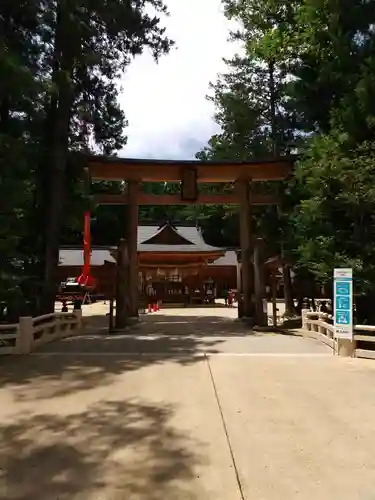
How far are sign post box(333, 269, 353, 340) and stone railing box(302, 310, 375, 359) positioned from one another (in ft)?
0.53

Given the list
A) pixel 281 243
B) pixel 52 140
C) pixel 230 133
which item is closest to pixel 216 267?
pixel 230 133

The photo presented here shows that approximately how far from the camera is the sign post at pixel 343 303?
927cm

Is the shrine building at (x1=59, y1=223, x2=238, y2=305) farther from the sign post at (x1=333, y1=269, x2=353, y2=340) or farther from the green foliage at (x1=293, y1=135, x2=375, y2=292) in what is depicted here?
the sign post at (x1=333, y1=269, x2=353, y2=340)

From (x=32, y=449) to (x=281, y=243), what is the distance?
14.6m

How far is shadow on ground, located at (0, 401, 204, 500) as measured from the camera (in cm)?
357

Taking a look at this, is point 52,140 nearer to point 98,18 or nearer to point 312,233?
point 98,18

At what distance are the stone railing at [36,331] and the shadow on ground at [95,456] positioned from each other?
4541 mm

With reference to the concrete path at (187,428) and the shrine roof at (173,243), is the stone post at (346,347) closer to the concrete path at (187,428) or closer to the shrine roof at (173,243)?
the concrete path at (187,428)

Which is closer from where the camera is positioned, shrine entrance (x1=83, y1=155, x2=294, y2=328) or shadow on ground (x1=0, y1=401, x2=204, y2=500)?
shadow on ground (x1=0, y1=401, x2=204, y2=500)

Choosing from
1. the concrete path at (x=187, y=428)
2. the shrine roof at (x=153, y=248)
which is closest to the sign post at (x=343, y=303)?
the concrete path at (x=187, y=428)

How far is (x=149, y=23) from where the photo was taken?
48.9ft

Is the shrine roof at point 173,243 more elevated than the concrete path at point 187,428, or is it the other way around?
the shrine roof at point 173,243

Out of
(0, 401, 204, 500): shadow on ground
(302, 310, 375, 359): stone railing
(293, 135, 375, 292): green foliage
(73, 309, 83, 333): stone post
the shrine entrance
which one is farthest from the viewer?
the shrine entrance

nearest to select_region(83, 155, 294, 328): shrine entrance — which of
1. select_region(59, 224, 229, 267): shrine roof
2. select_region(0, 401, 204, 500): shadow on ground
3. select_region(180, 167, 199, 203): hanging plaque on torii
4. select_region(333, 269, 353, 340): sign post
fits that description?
select_region(180, 167, 199, 203): hanging plaque on torii
